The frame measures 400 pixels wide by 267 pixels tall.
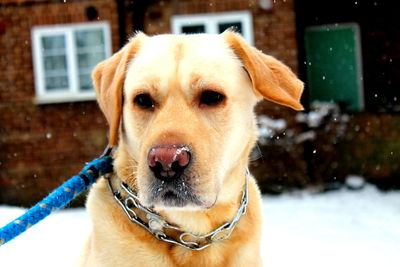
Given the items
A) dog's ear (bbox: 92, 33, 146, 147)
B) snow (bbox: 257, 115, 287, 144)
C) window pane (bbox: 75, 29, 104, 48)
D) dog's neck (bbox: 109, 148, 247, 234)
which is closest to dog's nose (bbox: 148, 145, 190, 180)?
dog's neck (bbox: 109, 148, 247, 234)

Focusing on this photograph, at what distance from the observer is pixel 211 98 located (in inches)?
95.4

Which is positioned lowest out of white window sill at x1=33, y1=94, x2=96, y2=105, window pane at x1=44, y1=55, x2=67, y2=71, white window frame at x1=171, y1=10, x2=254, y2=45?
white window sill at x1=33, y1=94, x2=96, y2=105

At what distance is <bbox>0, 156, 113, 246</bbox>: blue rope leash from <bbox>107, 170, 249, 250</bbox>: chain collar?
20 centimetres

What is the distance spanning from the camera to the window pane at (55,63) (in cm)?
953

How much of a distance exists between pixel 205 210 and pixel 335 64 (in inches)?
355

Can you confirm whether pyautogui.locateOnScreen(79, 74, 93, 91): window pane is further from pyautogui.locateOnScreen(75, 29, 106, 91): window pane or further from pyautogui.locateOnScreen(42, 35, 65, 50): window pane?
pyautogui.locateOnScreen(42, 35, 65, 50): window pane

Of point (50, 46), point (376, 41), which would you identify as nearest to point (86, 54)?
point (50, 46)

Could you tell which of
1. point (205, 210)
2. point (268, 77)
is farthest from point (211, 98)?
point (205, 210)

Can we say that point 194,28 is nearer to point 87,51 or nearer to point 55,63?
point 87,51

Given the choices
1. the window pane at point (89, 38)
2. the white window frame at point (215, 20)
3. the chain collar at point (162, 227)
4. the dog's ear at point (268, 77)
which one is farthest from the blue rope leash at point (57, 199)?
the window pane at point (89, 38)

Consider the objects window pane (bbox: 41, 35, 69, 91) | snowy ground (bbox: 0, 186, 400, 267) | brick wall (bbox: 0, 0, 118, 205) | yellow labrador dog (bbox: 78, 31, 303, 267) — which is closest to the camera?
yellow labrador dog (bbox: 78, 31, 303, 267)

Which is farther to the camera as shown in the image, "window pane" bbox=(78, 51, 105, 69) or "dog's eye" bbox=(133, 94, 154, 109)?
"window pane" bbox=(78, 51, 105, 69)

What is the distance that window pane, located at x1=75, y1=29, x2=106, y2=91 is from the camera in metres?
9.45

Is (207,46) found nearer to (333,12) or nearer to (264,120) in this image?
(264,120)
